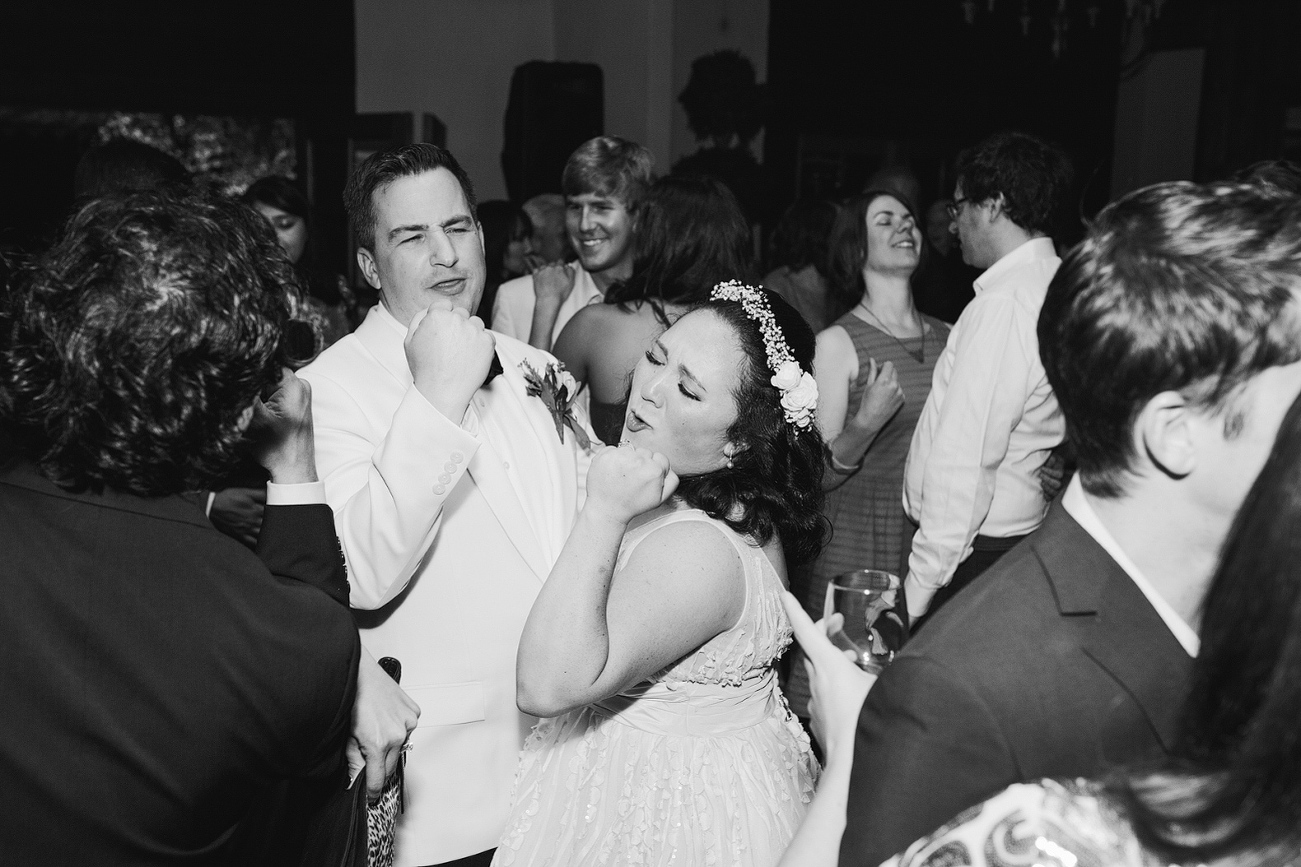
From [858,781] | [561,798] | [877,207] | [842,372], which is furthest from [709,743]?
[877,207]

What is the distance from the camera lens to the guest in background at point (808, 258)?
13.0 feet

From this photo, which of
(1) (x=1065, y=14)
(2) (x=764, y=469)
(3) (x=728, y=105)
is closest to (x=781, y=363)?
(2) (x=764, y=469)

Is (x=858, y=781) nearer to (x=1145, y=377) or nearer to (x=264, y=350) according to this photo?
(x=1145, y=377)

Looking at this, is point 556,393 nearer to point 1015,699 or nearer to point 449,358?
point 449,358

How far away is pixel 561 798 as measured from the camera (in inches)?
63.9

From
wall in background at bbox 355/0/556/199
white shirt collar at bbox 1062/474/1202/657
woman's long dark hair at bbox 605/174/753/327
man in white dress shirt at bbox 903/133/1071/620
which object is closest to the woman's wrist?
man in white dress shirt at bbox 903/133/1071/620

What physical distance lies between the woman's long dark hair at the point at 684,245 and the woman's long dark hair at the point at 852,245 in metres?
0.47

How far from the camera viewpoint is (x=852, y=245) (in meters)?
3.25

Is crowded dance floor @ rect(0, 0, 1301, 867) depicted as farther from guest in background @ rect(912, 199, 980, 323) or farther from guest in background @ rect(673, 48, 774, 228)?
guest in background @ rect(673, 48, 774, 228)

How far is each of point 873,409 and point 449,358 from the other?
5.06 feet

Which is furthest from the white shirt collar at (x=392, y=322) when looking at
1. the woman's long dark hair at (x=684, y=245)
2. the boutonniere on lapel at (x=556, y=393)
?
the woman's long dark hair at (x=684, y=245)

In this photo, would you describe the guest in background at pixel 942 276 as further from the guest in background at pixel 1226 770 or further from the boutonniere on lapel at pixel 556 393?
the guest in background at pixel 1226 770

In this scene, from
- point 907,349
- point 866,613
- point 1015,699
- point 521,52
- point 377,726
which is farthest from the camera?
point 521,52

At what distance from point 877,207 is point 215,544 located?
8.34 feet
